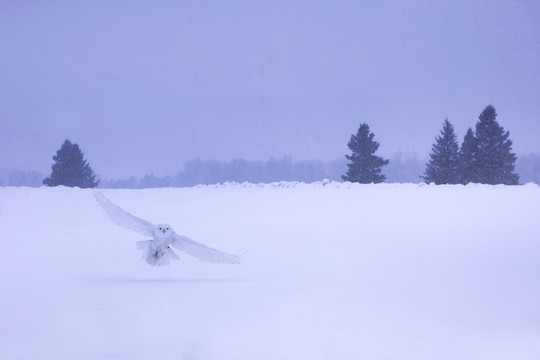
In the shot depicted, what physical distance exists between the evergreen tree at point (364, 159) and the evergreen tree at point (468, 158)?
486 cm

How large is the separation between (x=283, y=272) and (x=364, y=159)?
3501 cm

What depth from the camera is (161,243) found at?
9.07 metres

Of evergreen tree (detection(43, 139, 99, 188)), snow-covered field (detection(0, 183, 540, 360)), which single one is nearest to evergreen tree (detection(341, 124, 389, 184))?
evergreen tree (detection(43, 139, 99, 188))

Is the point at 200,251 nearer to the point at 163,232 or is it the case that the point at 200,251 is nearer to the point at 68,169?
the point at 163,232

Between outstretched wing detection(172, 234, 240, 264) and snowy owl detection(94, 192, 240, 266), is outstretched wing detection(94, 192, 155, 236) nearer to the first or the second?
snowy owl detection(94, 192, 240, 266)

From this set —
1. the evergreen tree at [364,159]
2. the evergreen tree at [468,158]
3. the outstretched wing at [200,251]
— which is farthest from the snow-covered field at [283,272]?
the evergreen tree at [364,159]

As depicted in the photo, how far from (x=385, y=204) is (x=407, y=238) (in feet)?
15.8

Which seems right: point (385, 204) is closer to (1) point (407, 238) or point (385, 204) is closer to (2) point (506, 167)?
(1) point (407, 238)

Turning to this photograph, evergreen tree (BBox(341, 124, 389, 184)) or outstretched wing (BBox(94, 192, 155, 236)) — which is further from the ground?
evergreen tree (BBox(341, 124, 389, 184))

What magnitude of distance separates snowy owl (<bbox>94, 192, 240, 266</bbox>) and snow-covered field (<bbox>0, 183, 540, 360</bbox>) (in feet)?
1.70

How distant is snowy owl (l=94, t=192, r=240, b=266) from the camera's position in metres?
9.05

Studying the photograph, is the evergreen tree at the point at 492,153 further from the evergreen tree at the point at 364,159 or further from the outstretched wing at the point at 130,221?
the outstretched wing at the point at 130,221

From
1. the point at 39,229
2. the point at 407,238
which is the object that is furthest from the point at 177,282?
the point at 39,229

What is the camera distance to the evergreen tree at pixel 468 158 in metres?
40.8
